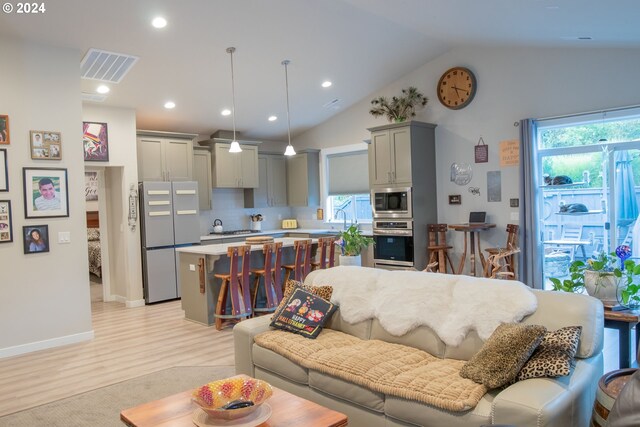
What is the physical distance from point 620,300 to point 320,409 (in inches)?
78.2

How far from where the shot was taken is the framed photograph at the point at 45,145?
479cm

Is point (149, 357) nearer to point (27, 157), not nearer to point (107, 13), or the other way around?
point (27, 157)

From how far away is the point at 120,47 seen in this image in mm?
5102

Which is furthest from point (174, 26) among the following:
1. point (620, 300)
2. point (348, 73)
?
point (620, 300)

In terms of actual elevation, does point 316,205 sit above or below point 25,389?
above

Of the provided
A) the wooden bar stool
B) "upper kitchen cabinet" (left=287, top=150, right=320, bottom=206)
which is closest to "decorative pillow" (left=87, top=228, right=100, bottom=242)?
"upper kitchen cabinet" (left=287, top=150, right=320, bottom=206)

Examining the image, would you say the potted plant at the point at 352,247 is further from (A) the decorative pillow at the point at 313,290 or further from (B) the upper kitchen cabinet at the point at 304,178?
(B) the upper kitchen cabinet at the point at 304,178

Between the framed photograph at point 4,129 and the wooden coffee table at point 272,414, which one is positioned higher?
the framed photograph at point 4,129

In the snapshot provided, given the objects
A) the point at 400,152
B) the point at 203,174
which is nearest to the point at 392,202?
the point at 400,152

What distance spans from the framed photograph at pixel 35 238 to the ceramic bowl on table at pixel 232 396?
3.47 m

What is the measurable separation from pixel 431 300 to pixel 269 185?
609 centimetres

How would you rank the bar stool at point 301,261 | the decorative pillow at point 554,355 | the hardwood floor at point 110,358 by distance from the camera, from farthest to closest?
the bar stool at point 301,261
the hardwood floor at point 110,358
the decorative pillow at point 554,355

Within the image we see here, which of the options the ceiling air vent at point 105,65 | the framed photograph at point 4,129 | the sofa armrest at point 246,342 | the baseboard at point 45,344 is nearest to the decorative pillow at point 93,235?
the ceiling air vent at point 105,65

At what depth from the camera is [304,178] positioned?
8719 millimetres
